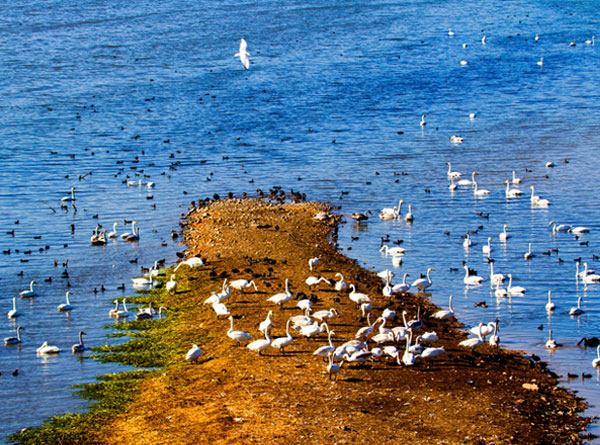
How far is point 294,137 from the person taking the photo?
57.1m

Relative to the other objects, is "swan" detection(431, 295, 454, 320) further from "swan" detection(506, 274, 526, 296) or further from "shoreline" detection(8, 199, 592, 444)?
"swan" detection(506, 274, 526, 296)

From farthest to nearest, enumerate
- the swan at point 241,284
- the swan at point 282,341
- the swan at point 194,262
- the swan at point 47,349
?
the swan at point 194,262 → the swan at point 241,284 → the swan at point 47,349 → the swan at point 282,341

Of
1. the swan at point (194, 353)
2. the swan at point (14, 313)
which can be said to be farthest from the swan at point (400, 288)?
the swan at point (14, 313)

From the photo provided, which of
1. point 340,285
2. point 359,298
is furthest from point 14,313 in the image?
point 359,298

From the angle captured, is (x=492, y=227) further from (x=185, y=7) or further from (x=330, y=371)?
(x=185, y=7)

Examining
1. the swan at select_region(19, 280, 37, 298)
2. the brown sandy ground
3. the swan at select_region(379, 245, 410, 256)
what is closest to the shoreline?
the brown sandy ground

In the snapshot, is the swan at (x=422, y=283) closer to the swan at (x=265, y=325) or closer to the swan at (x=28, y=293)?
the swan at (x=265, y=325)

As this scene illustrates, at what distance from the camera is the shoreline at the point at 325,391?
755 inches

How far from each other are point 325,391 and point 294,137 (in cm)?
Result: 3773

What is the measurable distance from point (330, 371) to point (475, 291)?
10682 mm

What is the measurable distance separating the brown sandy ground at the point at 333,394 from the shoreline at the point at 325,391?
0.03m

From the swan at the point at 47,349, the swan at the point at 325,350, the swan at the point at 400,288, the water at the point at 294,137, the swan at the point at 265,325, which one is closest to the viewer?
the swan at the point at 325,350

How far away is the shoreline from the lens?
19172 mm

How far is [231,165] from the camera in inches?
1982
